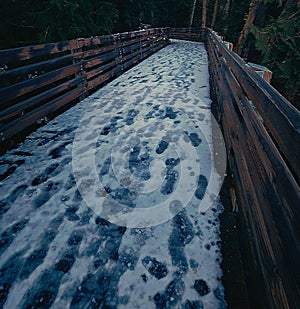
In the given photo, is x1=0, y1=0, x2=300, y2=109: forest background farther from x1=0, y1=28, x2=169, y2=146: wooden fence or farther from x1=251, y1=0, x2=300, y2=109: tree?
x1=0, y1=28, x2=169, y2=146: wooden fence

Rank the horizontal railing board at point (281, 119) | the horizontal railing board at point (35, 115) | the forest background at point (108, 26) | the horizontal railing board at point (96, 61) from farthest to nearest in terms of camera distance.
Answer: the forest background at point (108, 26), the horizontal railing board at point (96, 61), the horizontal railing board at point (35, 115), the horizontal railing board at point (281, 119)

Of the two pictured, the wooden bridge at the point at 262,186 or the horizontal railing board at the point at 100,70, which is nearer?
the wooden bridge at the point at 262,186

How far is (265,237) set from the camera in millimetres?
1341

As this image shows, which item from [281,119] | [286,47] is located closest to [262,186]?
[281,119]

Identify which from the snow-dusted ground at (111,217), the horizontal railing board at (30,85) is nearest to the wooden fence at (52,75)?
the horizontal railing board at (30,85)

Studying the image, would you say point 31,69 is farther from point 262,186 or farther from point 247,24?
point 247,24

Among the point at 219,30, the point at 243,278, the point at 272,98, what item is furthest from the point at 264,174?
the point at 219,30

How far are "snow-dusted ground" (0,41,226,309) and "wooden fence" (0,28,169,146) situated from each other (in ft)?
1.30

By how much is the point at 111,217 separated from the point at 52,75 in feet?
10.6

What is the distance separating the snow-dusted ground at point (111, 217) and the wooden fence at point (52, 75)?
40cm

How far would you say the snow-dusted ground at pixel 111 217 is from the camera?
169 centimetres

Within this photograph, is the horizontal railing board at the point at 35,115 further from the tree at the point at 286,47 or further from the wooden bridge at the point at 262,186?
the tree at the point at 286,47

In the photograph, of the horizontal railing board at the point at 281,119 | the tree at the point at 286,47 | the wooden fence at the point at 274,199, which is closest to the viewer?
the wooden fence at the point at 274,199

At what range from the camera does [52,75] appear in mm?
4137
